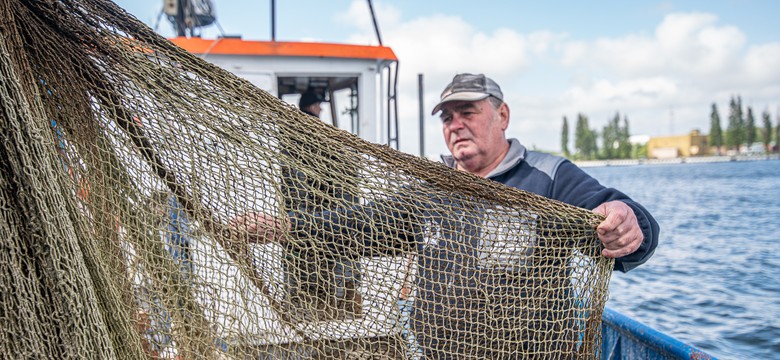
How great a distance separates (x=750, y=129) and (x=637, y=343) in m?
121

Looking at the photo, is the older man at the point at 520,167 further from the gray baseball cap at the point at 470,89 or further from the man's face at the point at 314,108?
the man's face at the point at 314,108

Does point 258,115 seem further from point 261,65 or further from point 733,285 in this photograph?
point 733,285

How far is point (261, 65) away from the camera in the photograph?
477cm

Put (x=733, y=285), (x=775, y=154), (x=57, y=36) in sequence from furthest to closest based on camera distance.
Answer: (x=775, y=154) < (x=733, y=285) < (x=57, y=36)

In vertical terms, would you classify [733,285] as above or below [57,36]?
below

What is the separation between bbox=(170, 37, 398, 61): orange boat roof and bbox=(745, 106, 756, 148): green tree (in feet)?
380

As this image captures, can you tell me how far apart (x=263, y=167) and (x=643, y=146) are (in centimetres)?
13762

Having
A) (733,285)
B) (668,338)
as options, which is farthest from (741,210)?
(668,338)

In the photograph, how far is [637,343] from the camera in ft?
12.3

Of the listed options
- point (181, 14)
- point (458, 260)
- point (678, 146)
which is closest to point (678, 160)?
point (678, 146)

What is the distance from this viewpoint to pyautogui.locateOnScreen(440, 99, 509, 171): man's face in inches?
116

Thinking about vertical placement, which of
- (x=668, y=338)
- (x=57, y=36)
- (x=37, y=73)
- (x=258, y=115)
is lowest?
(x=668, y=338)

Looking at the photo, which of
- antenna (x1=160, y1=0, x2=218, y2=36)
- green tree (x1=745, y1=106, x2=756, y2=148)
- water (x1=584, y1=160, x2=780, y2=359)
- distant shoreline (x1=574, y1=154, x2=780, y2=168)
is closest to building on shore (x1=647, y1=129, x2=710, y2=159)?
distant shoreline (x1=574, y1=154, x2=780, y2=168)

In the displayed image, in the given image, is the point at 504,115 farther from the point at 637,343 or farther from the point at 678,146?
the point at 678,146
